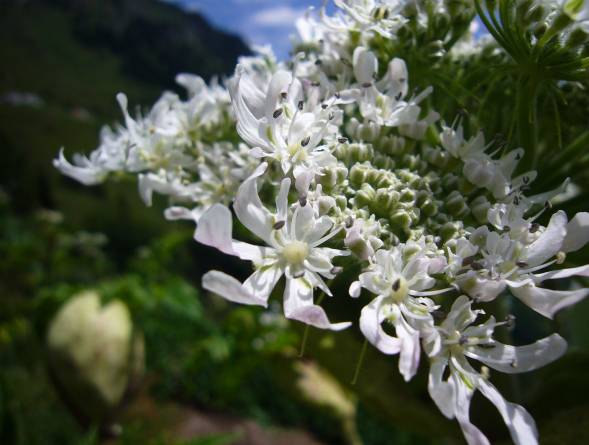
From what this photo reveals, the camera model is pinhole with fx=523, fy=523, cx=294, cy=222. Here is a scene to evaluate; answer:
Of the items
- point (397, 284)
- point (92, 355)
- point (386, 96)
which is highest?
point (386, 96)

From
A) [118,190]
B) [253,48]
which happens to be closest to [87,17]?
[118,190]

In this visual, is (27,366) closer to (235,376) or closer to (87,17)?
(235,376)

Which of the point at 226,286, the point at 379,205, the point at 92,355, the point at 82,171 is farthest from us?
the point at 92,355

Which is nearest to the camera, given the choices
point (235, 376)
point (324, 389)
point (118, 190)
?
point (324, 389)

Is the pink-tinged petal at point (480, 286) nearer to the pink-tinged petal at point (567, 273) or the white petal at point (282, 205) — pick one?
the pink-tinged petal at point (567, 273)

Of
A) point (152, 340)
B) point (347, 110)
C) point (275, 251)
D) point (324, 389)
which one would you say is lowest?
point (152, 340)

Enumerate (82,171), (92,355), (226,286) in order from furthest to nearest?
(92,355), (82,171), (226,286)

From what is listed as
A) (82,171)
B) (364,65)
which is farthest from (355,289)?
(82,171)

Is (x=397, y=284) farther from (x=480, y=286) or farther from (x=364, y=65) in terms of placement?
(x=364, y=65)
